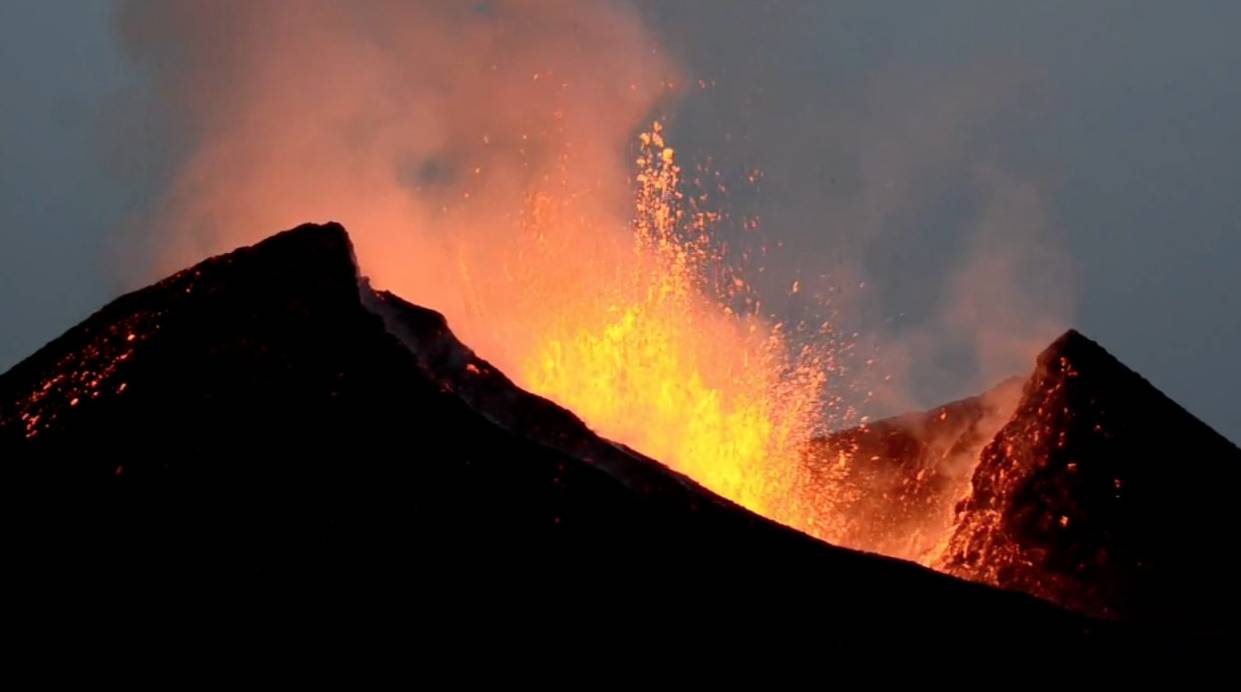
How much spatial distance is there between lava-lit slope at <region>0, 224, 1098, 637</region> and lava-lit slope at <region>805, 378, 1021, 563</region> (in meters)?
2.20

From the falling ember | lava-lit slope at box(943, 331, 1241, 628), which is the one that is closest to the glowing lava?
the falling ember

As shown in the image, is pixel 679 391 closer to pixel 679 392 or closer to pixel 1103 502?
pixel 679 392

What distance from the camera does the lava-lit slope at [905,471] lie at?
20.9ft

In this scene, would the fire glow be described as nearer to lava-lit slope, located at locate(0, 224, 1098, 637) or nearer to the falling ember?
the falling ember

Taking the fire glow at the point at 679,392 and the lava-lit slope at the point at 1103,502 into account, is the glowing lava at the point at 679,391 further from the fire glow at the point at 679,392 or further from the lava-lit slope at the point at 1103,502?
the lava-lit slope at the point at 1103,502

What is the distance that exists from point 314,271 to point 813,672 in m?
1.92

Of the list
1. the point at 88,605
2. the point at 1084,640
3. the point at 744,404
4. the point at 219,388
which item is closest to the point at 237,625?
the point at 88,605

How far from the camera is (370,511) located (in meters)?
3.84

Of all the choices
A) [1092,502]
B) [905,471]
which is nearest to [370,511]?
[1092,502]

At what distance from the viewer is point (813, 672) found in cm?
376

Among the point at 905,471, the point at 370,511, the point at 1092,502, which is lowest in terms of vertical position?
the point at 370,511

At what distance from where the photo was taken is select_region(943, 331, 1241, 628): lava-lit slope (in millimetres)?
4945

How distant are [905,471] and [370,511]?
3949 mm

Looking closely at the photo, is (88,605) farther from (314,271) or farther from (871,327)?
(871,327)
